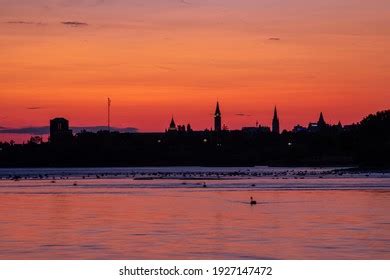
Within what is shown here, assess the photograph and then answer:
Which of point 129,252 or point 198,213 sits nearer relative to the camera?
point 129,252

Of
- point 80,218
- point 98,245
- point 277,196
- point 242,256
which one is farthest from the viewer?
point 277,196

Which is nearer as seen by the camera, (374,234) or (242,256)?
(242,256)

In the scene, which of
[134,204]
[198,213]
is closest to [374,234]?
[198,213]

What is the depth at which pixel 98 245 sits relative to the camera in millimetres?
35469
